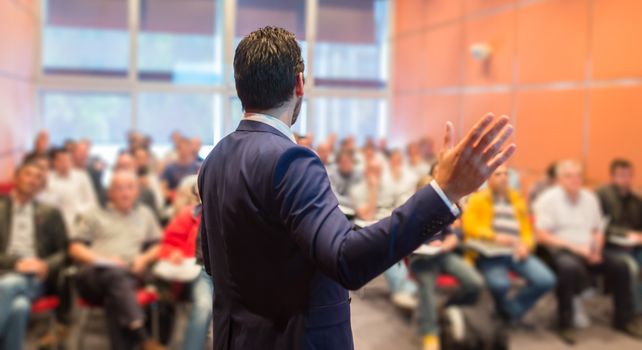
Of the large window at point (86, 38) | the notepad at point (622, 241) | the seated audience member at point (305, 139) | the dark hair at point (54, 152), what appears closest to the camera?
the seated audience member at point (305, 139)

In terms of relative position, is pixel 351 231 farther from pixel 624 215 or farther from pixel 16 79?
pixel 16 79

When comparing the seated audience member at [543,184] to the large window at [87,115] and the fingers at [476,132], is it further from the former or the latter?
the large window at [87,115]

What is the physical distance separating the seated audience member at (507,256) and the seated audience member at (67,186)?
10.6ft

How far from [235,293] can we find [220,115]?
567 mm

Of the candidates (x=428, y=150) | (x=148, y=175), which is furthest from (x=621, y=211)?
(x=148, y=175)

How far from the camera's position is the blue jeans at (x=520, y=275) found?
175 inches

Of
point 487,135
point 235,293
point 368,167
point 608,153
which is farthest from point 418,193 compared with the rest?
point 608,153

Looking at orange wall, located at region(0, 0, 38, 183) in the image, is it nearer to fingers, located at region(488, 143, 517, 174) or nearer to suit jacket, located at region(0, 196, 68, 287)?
suit jacket, located at region(0, 196, 68, 287)

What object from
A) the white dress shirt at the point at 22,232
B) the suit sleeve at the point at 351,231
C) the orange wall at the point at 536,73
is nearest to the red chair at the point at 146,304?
the white dress shirt at the point at 22,232

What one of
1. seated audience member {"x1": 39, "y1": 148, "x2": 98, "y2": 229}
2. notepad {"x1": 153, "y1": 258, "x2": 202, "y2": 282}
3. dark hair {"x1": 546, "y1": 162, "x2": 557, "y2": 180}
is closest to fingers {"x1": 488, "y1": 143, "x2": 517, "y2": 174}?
notepad {"x1": 153, "y1": 258, "x2": 202, "y2": 282}

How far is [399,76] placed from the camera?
336 inches

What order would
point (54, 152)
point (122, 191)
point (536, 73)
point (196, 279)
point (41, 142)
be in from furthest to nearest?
point (41, 142) → point (536, 73) → point (54, 152) → point (122, 191) → point (196, 279)

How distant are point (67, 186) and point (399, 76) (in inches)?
182

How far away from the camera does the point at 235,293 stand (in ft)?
3.87
